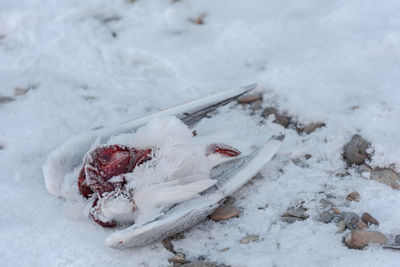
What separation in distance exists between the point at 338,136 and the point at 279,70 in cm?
79

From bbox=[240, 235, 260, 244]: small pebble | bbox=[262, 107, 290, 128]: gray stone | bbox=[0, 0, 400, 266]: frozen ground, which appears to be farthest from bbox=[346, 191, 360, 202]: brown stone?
bbox=[262, 107, 290, 128]: gray stone

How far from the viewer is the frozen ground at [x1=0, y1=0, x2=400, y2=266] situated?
2160 millimetres

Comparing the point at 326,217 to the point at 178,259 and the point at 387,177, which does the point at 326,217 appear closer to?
the point at 387,177

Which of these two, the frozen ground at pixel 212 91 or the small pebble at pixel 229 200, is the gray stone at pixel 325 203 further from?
the small pebble at pixel 229 200

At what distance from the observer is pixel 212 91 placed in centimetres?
328

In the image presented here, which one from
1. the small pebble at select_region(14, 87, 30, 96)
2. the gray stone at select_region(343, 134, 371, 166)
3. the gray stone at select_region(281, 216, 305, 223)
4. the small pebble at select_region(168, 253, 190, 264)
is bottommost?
the small pebble at select_region(14, 87, 30, 96)

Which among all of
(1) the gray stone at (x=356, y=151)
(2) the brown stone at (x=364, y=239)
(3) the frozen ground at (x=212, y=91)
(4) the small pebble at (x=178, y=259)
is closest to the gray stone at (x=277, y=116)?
(3) the frozen ground at (x=212, y=91)

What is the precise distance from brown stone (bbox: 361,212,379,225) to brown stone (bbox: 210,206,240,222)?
575 millimetres

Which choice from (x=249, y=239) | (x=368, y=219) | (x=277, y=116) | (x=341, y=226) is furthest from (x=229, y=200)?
(x=277, y=116)

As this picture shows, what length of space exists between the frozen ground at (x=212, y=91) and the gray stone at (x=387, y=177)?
4 cm

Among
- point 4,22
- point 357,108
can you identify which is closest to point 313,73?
point 357,108

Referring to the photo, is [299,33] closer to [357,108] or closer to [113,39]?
[357,108]

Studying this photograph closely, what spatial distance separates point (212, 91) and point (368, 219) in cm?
147

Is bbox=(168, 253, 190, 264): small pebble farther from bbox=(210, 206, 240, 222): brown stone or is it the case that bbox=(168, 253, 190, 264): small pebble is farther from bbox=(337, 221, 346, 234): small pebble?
bbox=(337, 221, 346, 234): small pebble
